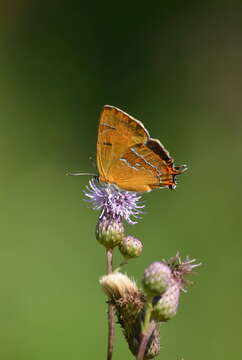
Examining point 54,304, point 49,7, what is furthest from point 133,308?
point 49,7

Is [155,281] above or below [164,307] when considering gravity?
above

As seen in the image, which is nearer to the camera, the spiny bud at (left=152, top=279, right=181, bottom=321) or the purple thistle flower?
the spiny bud at (left=152, top=279, right=181, bottom=321)

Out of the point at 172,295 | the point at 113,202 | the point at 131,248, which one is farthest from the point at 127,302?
the point at 113,202

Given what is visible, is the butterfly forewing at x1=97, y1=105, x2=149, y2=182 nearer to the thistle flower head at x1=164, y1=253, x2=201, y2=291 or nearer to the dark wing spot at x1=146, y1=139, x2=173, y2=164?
the dark wing spot at x1=146, y1=139, x2=173, y2=164

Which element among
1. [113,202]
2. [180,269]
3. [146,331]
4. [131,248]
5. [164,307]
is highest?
[113,202]

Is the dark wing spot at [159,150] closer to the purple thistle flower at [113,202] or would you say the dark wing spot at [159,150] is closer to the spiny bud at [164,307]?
the purple thistle flower at [113,202]

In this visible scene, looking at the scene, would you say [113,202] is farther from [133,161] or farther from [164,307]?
[164,307]

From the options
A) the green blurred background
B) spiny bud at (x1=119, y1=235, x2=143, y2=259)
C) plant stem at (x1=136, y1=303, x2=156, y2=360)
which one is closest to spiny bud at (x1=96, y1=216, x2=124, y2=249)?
spiny bud at (x1=119, y1=235, x2=143, y2=259)
